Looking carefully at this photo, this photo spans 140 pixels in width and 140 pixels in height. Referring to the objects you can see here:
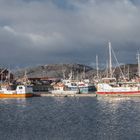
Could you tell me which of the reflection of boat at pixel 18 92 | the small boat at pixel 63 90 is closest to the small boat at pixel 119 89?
the small boat at pixel 63 90

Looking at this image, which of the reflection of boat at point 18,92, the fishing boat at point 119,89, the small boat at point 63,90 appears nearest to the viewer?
the fishing boat at point 119,89

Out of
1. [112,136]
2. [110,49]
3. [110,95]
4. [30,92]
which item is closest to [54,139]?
[112,136]

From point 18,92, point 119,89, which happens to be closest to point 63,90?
point 18,92

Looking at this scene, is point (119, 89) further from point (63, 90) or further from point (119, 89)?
point (63, 90)

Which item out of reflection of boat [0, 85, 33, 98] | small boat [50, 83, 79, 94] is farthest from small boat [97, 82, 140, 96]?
reflection of boat [0, 85, 33, 98]

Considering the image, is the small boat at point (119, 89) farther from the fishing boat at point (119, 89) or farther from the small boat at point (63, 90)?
the small boat at point (63, 90)

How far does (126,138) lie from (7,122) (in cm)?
2715

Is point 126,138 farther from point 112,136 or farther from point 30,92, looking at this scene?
point 30,92

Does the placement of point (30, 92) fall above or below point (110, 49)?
below

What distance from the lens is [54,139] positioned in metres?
55.4

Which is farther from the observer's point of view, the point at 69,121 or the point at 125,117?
the point at 125,117

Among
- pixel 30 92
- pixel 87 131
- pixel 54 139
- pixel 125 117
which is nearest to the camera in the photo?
pixel 54 139

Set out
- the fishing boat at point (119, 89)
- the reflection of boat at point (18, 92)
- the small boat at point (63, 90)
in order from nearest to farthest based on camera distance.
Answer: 1. the fishing boat at point (119, 89)
2. the reflection of boat at point (18, 92)
3. the small boat at point (63, 90)

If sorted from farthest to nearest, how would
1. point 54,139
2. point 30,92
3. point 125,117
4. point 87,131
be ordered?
point 30,92
point 125,117
point 87,131
point 54,139
